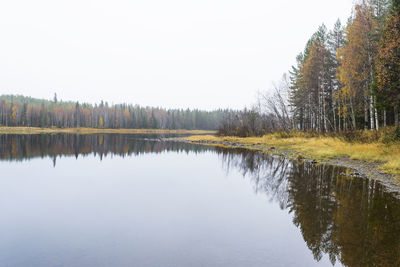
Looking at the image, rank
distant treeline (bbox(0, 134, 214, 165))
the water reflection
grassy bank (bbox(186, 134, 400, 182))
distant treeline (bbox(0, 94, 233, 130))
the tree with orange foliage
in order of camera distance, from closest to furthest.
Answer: the water reflection → grassy bank (bbox(186, 134, 400, 182)) → the tree with orange foliage → distant treeline (bbox(0, 134, 214, 165)) → distant treeline (bbox(0, 94, 233, 130))

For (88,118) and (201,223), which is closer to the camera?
(201,223)

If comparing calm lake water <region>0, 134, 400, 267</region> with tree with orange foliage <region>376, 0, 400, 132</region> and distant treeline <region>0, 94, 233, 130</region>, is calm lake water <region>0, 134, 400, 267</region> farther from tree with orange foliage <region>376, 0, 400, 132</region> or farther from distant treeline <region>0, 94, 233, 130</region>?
distant treeline <region>0, 94, 233, 130</region>

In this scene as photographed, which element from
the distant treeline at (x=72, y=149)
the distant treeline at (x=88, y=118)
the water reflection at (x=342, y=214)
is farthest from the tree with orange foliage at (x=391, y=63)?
the distant treeline at (x=88, y=118)

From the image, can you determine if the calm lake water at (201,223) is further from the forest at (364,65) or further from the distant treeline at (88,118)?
the distant treeline at (88,118)

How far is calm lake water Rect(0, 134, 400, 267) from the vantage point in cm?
546

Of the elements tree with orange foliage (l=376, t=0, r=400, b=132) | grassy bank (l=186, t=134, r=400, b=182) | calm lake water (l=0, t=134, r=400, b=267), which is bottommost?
calm lake water (l=0, t=134, r=400, b=267)

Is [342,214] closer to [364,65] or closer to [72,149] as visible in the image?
[364,65]

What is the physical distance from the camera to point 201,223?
25.4 feet

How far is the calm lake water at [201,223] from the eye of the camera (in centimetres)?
546

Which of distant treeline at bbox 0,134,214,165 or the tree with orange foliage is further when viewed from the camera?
distant treeline at bbox 0,134,214,165

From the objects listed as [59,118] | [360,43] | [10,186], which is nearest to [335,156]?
[360,43]

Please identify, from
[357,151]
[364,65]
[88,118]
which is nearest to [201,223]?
[357,151]

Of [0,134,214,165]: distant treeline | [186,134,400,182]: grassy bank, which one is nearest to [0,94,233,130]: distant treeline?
[0,134,214,165]: distant treeline

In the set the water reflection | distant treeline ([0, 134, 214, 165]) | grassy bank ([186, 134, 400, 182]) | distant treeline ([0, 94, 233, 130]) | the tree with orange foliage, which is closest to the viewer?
the water reflection
